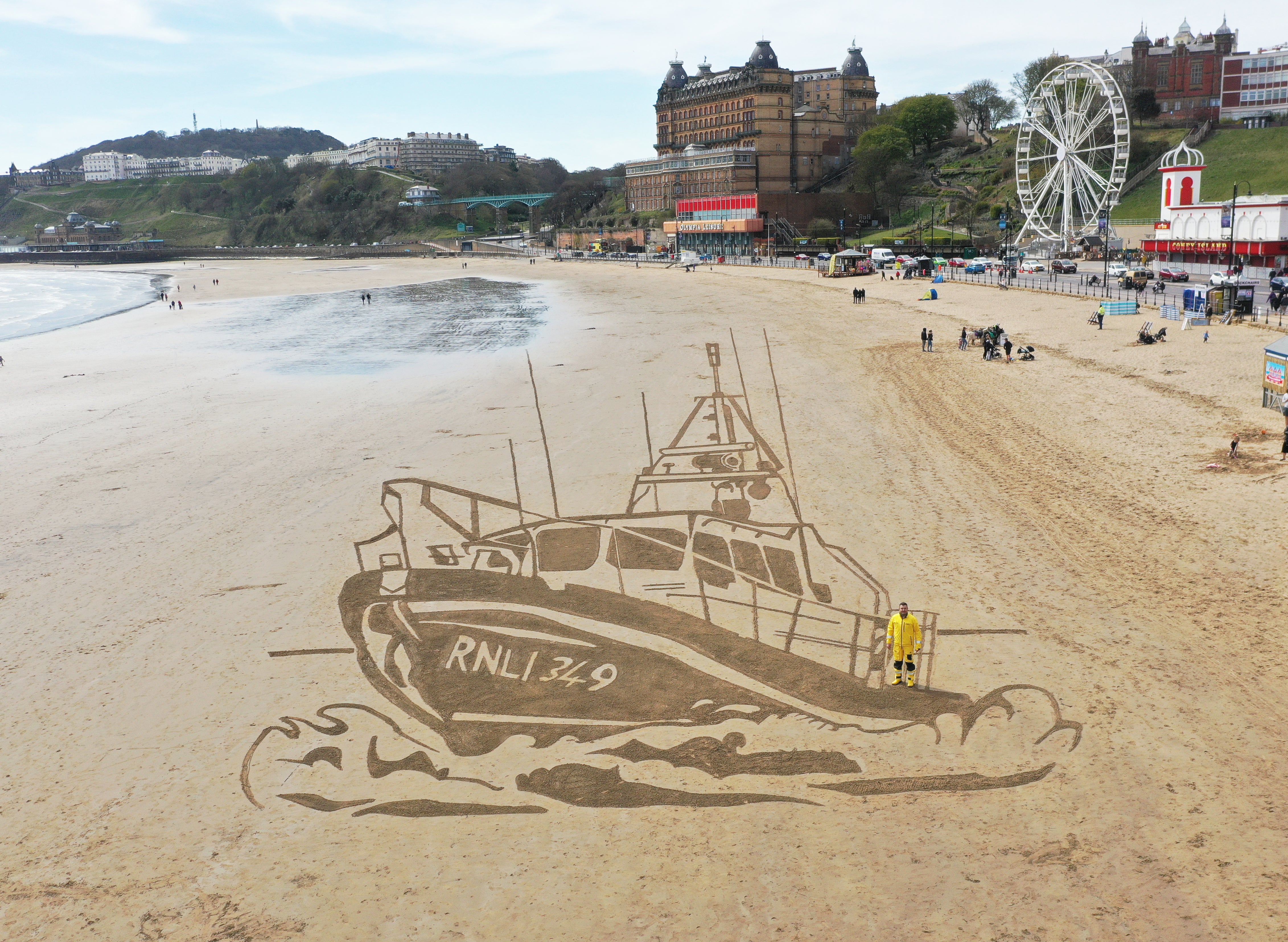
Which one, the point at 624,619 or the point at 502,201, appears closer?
the point at 624,619

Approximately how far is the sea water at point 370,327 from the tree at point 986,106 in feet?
253

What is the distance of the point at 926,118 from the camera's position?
118 meters

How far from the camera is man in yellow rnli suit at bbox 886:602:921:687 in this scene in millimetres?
11750

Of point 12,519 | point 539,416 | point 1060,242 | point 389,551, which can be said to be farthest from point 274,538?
point 1060,242

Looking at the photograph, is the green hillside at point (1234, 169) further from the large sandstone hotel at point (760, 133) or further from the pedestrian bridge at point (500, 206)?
the pedestrian bridge at point (500, 206)

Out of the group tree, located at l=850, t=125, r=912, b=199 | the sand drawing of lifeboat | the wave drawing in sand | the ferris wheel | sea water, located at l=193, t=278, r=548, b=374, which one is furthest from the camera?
tree, located at l=850, t=125, r=912, b=199

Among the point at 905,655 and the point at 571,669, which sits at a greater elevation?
the point at 905,655

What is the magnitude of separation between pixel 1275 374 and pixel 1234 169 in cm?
8349

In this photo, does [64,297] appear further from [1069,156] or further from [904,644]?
[904,644]

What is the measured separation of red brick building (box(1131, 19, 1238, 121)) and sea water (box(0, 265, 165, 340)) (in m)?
113

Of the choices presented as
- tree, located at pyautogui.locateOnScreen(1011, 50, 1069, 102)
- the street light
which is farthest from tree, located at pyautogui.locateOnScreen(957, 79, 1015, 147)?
the street light

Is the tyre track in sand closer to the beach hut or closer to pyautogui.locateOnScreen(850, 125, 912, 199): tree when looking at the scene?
the beach hut

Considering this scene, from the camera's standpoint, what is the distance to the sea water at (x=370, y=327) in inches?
1662

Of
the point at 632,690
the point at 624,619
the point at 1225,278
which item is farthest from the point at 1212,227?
the point at 632,690
